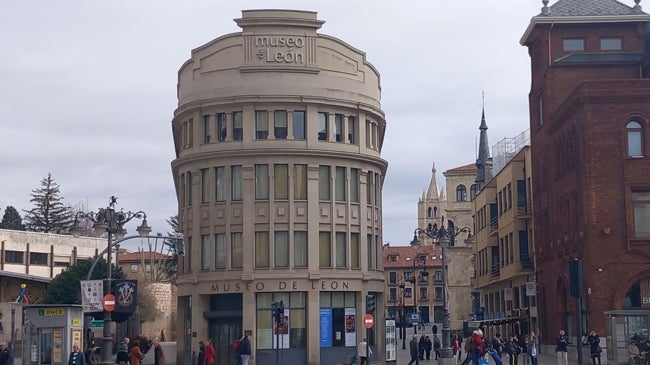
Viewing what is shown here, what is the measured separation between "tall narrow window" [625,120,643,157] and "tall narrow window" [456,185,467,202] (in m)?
93.9

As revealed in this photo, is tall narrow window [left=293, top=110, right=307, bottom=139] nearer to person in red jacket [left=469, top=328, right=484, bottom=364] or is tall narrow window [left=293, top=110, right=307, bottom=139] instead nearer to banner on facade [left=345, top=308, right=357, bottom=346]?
banner on facade [left=345, top=308, right=357, bottom=346]

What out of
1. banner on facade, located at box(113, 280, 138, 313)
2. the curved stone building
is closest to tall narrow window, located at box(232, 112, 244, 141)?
the curved stone building

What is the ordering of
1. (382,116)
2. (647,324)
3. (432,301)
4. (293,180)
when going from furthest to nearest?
(432,301) → (382,116) → (293,180) → (647,324)

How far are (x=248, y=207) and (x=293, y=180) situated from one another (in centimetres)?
274

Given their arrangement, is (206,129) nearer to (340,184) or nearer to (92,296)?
(340,184)

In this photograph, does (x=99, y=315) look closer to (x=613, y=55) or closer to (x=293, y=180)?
(x=293, y=180)

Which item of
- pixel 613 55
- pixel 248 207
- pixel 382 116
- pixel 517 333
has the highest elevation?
pixel 613 55

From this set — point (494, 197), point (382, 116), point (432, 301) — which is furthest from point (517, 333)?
point (432, 301)

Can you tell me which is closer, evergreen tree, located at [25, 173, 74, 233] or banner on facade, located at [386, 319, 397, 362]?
banner on facade, located at [386, 319, 397, 362]

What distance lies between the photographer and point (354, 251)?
5441 centimetres

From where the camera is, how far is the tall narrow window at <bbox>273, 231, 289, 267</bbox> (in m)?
52.4

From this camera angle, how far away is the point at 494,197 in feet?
266

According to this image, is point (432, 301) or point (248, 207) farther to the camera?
point (432, 301)

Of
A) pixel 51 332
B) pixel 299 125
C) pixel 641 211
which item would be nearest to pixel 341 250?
pixel 299 125
